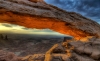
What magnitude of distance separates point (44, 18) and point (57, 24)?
887 mm

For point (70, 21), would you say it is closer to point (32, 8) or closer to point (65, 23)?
point (65, 23)

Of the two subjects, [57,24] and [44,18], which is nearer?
Result: [44,18]

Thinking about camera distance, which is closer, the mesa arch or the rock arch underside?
the rock arch underside

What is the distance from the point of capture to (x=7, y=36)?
85.5ft

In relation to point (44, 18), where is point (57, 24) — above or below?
below

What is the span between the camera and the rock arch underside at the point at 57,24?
521 centimetres

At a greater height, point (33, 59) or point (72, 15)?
point (72, 15)

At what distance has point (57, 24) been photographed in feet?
23.3

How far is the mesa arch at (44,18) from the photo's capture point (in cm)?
605

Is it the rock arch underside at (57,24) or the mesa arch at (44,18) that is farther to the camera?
the mesa arch at (44,18)

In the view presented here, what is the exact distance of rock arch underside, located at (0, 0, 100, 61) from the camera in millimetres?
5207

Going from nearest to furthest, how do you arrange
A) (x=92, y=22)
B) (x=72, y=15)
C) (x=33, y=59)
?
(x=33, y=59) < (x=72, y=15) < (x=92, y=22)

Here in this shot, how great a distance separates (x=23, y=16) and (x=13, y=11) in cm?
55

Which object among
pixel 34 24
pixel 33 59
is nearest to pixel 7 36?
pixel 34 24
